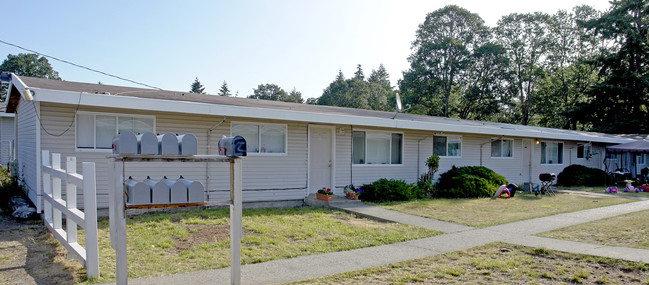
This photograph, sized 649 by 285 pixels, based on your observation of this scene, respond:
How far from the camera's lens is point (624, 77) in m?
30.7

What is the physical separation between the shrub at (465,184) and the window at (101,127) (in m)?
9.29

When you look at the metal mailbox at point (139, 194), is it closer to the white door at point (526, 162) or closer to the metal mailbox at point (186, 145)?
the metal mailbox at point (186, 145)

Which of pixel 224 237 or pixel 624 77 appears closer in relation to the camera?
pixel 224 237

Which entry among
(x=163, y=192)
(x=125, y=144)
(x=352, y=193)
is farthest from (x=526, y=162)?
(x=125, y=144)

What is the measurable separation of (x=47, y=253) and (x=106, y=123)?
3.80 metres

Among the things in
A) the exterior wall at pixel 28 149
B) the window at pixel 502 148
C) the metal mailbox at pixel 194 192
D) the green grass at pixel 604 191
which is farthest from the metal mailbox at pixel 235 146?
the green grass at pixel 604 191

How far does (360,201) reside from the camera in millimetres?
11531

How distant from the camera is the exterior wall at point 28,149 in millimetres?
8682

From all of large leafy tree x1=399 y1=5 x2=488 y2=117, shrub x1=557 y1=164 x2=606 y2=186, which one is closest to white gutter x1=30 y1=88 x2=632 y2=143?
shrub x1=557 y1=164 x2=606 y2=186

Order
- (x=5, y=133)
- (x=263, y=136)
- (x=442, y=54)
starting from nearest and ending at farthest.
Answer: (x=263, y=136)
(x=5, y=133)
(x=442, y=54)

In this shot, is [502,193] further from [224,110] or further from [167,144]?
[167,144]

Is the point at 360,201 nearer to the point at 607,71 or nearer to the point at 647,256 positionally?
the point at 647,256

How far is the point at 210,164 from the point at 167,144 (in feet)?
20.2

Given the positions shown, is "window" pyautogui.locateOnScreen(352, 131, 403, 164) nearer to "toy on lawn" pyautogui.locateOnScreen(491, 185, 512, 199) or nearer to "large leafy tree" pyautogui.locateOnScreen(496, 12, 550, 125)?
"toy on lawn" pyautogui.locateOnScreen(491, 185, 512, 199)
